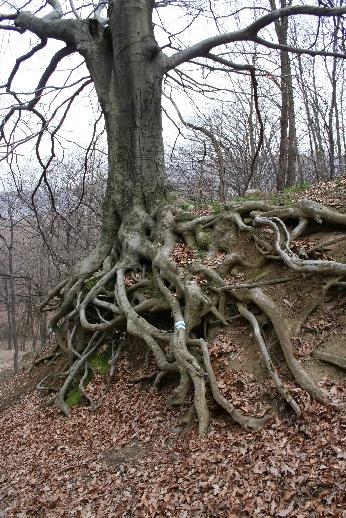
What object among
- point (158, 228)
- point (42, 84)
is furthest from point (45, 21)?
point (158, 228)

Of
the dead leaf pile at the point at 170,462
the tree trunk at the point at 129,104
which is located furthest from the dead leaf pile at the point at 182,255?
the dead leaf pile at the point at 170,462

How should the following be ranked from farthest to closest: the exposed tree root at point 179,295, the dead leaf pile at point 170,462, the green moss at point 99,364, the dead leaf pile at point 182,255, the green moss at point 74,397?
the green moss at point 99,364 < the dead leaf pile at point 182,255 < the green moss at point 74,397 < the exposed tree root at point 179,295 < the dead leaf pile at point 170,462

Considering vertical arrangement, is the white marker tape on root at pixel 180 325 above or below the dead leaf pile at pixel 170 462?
above

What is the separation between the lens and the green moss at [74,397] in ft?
21.0

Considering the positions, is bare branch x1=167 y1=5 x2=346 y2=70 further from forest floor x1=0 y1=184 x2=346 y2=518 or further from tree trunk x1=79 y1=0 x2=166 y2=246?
forest floor x1=0 y1=184 x2=346 y2=518

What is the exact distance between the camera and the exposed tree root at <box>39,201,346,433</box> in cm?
488

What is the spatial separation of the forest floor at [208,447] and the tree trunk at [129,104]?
2329 mm

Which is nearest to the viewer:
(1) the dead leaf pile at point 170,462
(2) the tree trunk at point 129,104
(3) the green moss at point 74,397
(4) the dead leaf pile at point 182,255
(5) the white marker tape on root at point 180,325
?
(1) the dead leaf pile at point 170,462

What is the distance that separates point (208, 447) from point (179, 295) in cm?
216

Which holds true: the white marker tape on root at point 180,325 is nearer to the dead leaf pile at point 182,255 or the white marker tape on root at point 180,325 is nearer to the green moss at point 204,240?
the dead leaf pile at point 182,255

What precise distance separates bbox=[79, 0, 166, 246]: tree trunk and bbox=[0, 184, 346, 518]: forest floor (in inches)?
91.7

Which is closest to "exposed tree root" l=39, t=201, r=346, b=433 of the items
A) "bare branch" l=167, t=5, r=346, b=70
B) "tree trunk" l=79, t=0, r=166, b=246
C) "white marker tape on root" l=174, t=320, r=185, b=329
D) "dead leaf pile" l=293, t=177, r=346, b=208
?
"white marker tape on root" l=174, t=320, r=185, b=329

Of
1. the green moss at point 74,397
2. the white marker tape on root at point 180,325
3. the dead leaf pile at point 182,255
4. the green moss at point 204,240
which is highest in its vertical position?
the green moss at point 204,240

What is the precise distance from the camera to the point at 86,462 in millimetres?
4969
